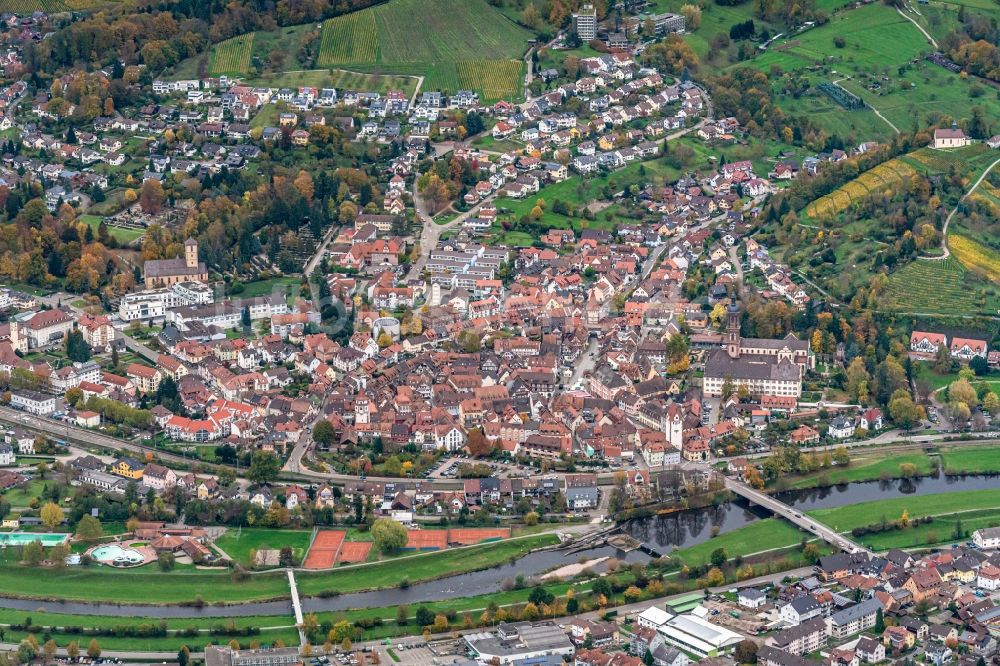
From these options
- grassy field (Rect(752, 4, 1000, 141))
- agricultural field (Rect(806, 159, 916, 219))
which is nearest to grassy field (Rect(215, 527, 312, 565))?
agricultural field (Rect(806, 159, 916, 219))

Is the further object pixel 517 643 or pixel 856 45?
pixel 856 45

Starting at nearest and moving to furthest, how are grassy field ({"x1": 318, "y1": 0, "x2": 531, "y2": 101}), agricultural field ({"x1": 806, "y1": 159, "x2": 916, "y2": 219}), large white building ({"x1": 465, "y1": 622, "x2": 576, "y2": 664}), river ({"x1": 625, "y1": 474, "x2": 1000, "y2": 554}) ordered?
1. large white building ({"x1": 465, "y1": 622, "x2": 576, "y2": 664})
2. river ({"x1": 625, "y1": 474, "x2": 1000, "y2": 554})
3. agricultural field ({"x1": 806, "y1": 159, "x2": 916, "y2": 219})
4. grassy field ({"x1": 318, "y1": 0, "x2": 531, "y2": 101})

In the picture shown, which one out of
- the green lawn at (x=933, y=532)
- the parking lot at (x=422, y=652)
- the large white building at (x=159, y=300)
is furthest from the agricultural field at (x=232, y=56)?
the parking lot at (x=422, y=652)

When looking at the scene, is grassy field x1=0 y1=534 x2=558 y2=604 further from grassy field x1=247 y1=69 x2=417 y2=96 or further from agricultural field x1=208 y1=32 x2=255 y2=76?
agricultural field x1=208 y1=32 x2=255 y2=76

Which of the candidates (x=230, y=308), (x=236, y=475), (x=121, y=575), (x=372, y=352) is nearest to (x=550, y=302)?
(x=372, y=352)

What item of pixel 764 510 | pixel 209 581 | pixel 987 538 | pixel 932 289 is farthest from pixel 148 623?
pixel 932 289

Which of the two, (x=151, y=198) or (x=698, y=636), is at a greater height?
(x=151, y=198)

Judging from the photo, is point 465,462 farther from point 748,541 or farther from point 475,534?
point 748,541
